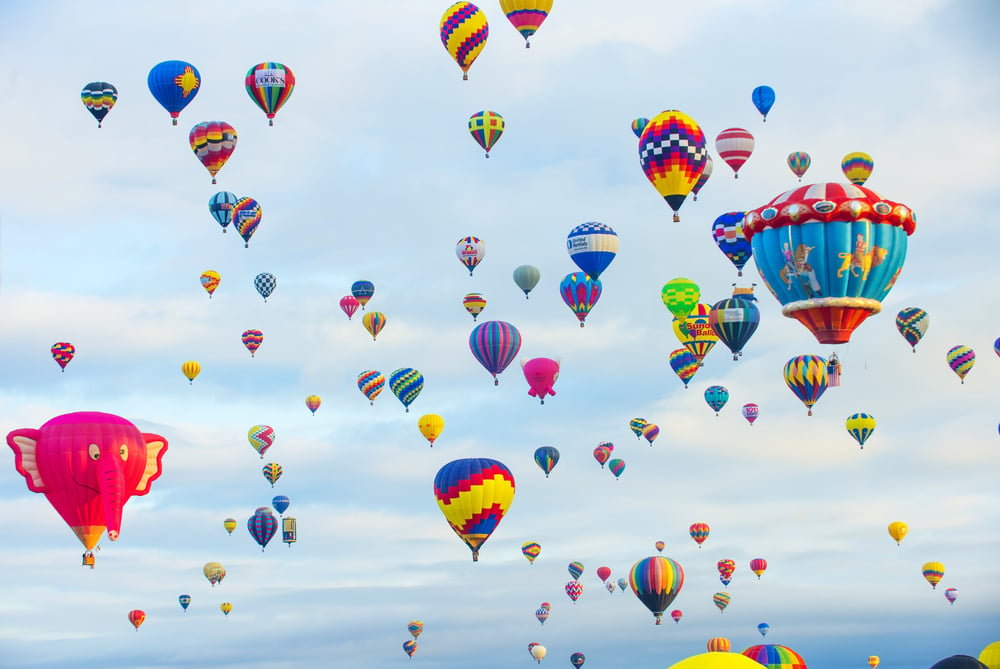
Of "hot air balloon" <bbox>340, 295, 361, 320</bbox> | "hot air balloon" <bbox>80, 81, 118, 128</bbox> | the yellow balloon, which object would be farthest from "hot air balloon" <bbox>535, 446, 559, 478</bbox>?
"hot air balloon" <bbox>80, 81, 118, 128</bbox>

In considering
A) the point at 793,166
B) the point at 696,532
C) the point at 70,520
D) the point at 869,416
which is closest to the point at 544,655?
the point at 696,532

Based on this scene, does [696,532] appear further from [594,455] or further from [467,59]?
[467,59]

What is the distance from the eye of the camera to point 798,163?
5906 centimetres

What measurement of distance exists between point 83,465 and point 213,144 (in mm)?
19386

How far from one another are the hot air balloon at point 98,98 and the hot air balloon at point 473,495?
795 inches

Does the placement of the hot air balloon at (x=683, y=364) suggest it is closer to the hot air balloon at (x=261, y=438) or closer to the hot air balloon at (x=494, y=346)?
the hot air balloon at (x=494, y=346)

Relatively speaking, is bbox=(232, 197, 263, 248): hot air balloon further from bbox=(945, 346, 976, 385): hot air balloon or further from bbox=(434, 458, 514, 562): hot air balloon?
bbox=(945, 346, 976, 385): hot air balloon

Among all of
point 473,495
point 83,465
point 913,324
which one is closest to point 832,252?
point 473,495

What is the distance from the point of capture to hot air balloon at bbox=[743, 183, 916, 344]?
37750 millimetres

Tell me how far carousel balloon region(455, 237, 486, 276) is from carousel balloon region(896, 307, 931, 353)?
17934 mm

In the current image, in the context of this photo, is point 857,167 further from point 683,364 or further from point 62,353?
point 62,353

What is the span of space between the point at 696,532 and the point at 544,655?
13.9 metres

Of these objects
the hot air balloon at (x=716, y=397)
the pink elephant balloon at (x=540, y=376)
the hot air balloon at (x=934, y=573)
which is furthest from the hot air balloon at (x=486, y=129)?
the hot air balloon at (x=934, y=573)

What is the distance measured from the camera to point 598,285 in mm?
57406
